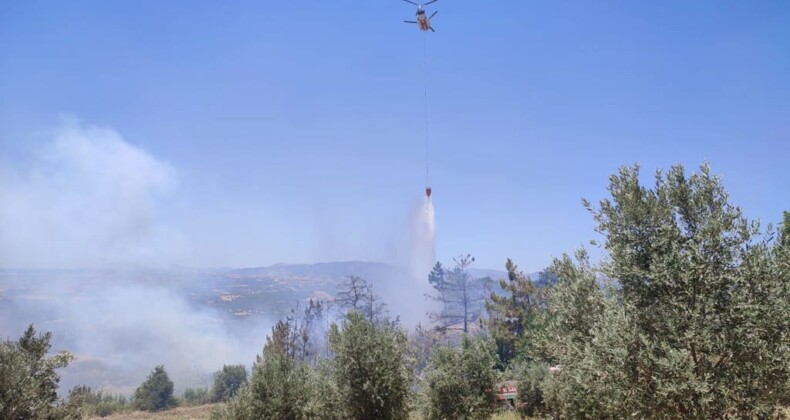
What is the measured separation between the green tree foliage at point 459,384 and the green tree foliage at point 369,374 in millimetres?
6963

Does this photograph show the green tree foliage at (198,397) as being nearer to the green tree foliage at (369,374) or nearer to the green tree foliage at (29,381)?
the green tree foliage at (29,381)

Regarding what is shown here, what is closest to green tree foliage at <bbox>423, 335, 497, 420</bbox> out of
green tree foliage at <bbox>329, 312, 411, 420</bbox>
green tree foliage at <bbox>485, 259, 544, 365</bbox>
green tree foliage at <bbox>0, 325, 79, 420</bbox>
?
green tree foliage at <bbox>329, 312, 411, 420</bbox>

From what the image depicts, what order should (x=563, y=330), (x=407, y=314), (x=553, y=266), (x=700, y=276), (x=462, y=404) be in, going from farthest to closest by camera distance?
(x=407, y=314) < (x=462, y=404) < (x=553, y=266) < (x=563, y=330) < (x=700, y=276)

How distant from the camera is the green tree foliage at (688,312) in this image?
11633 millimetres

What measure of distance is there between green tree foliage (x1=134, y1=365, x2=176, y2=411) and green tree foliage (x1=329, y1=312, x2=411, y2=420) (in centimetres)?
6746

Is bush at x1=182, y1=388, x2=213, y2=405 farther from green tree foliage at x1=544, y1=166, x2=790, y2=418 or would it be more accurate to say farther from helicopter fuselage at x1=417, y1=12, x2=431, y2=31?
green tree foliage at x1=544, y1=166, x2=790, y2=418

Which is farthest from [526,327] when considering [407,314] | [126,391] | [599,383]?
[126,391]

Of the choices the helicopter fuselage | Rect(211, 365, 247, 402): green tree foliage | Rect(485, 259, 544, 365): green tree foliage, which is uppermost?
the helicopter fuselage

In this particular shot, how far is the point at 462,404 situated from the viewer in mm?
33562

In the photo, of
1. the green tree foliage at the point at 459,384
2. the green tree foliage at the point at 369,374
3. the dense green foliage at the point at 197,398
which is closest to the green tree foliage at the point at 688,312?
the green tree foliage at the point at 369,374

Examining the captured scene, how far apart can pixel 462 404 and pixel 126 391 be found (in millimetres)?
154627

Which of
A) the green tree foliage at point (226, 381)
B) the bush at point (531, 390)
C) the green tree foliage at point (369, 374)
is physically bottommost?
the green tree foliage at point (226, 381)

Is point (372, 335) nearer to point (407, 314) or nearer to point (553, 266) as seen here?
point (553, 266)

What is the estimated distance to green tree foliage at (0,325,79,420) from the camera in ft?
70.6
